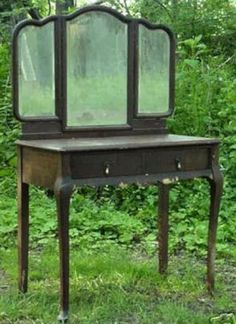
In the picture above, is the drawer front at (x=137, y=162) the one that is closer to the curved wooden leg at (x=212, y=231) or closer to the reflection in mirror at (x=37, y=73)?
the curved wooden leg at (x=212, y=231)

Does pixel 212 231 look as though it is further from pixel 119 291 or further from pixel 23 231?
pixel 23 231

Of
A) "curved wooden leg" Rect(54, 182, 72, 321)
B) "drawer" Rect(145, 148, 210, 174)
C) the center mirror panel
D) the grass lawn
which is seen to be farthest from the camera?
the center mirror panel

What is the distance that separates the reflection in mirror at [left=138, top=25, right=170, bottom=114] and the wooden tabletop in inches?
10.2

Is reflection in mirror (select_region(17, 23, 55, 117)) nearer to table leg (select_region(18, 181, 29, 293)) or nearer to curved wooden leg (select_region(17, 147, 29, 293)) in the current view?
curved wooden leg (select_region(17, 147, 29, 293))

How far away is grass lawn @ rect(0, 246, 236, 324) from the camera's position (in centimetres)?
395

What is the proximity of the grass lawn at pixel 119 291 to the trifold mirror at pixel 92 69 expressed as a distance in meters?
0.98

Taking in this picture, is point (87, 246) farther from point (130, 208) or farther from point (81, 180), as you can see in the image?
point (81, 180)

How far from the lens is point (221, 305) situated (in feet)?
13.7

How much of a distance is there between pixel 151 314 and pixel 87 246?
1.46 metres

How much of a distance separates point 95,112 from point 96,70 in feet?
0.83

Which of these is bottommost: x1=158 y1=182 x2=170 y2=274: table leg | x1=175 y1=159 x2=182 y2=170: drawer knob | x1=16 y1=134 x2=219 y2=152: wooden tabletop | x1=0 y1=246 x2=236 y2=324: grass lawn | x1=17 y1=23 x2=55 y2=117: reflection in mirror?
x1=0 y1=246 x2=236 y2=324: grass lawn

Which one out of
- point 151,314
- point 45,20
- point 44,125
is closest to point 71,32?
point 45,20

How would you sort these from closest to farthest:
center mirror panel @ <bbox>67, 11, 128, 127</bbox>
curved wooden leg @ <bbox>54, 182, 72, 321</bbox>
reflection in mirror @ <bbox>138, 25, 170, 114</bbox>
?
curved wooden leg @ <bbox>54, 182, 72, 321</bbox> → center mirror panel @ <bbox>67, 11, 128, 127</bbox> → reflection in mirror @ <bbox>138, 25, 170, 114</bbox>

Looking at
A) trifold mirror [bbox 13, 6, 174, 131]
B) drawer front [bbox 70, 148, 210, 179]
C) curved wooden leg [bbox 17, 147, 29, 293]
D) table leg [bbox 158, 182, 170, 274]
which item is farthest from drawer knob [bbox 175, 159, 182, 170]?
curved wooden leg [bbox 17, 147, 29, 293]
